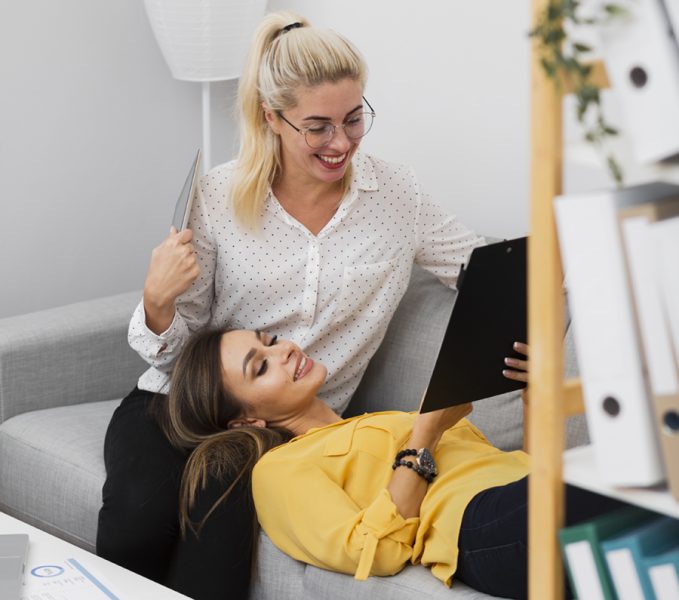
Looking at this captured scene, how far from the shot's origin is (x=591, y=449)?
1314mm

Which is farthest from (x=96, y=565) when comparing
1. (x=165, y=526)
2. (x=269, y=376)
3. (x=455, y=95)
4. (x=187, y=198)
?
(x=455, y=95)

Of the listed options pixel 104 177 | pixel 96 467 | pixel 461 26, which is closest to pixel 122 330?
pixel 96 467

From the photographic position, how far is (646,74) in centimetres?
110

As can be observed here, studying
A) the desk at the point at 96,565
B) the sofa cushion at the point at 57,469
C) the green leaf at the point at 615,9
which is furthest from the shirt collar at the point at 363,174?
the green leaf at the point at 615,9

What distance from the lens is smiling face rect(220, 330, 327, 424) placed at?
2.26m

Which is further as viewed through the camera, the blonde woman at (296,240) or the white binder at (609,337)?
the blonde woman at (296,240)

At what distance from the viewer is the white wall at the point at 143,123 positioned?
9.68ft

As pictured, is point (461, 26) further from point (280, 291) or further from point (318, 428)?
point (318, 428)

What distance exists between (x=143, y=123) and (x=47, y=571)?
192 centimetres

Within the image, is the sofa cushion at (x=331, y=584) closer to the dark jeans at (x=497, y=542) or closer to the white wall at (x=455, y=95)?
the dark jeans at (x=497, y=542)

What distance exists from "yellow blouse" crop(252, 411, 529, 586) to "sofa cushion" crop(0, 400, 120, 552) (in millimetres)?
471

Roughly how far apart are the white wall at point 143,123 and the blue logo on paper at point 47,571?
151 centimetres

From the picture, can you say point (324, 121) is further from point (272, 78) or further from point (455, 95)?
point (455, 95)

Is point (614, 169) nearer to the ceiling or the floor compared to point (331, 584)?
nearer to the ceiling
